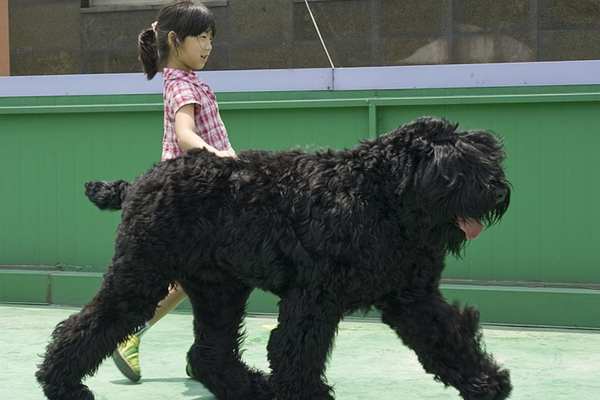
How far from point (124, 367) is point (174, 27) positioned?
6.09 feet

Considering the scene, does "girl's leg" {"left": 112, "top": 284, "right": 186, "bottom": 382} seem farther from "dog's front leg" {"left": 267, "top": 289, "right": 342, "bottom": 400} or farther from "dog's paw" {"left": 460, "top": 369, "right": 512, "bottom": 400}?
"dog's paw" {"left": 460, "top": 369, "right": 512, "bottom": 400}

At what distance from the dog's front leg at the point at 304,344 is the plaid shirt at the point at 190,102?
122 cm

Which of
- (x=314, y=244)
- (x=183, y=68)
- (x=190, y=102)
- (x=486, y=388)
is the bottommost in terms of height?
(x=486, y=388)

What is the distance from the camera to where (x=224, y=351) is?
4988mm

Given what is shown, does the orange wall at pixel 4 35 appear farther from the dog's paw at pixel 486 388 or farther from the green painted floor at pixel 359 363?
the dog's paw at pixel 486 388

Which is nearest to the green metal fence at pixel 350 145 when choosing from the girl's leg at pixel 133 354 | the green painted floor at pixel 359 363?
the green painted floor at pixel 359 363

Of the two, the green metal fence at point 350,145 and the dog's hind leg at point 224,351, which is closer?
the dog's hind leg at point 224,351

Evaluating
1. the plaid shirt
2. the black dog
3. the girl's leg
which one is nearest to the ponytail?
the plaid shirt

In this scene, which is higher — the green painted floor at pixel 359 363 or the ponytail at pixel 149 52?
the ponytail at pixel 149 52

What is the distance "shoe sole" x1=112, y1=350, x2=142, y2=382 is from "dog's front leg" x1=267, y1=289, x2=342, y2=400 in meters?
1.57

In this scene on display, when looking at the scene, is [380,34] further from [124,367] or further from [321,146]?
[124,367]

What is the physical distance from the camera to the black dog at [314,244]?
167 inches

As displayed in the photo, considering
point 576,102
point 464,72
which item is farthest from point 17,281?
point 576,102

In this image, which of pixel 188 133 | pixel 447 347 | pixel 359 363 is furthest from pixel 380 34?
pixel 447 347
